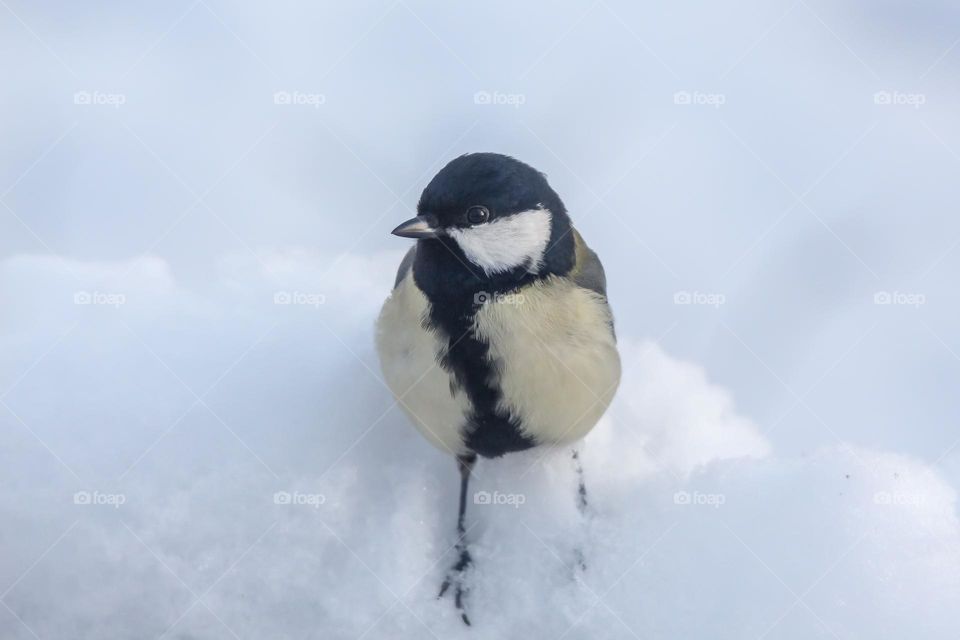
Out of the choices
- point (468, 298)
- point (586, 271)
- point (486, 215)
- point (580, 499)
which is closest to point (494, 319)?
point (468, 298)

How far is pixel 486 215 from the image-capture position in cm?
139

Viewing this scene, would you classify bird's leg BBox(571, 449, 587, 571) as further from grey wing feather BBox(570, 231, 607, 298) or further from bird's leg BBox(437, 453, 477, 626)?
grey wing feather BBox(570, 231, 607, 298)

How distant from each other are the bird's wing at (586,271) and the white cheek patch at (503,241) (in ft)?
0.45

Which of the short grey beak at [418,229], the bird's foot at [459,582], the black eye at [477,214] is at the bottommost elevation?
the bird's foot at [459,582]

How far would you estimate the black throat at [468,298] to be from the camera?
1428 millimetres

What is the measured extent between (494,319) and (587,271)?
0.31m

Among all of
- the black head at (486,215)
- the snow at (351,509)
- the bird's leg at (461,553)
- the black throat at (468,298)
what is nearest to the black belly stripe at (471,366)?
the black throat at (468,298)

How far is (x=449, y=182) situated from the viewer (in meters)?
1.38

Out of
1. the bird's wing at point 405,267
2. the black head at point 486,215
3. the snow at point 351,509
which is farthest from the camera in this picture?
the bird's wing at point 405,267

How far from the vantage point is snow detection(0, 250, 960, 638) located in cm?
154

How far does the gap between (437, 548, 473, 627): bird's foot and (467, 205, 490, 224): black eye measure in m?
0.71

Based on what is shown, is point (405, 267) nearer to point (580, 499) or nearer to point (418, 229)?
point (418, 229)

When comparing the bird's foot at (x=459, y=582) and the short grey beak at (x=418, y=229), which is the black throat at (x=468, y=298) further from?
the bird's foot at (x=459, y=582)

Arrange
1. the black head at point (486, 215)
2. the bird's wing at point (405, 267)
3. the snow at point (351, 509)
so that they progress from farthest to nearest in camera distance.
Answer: the bird's wing at point (405, 267), the snow at point (351, 509), the black head at point (486, 215)
